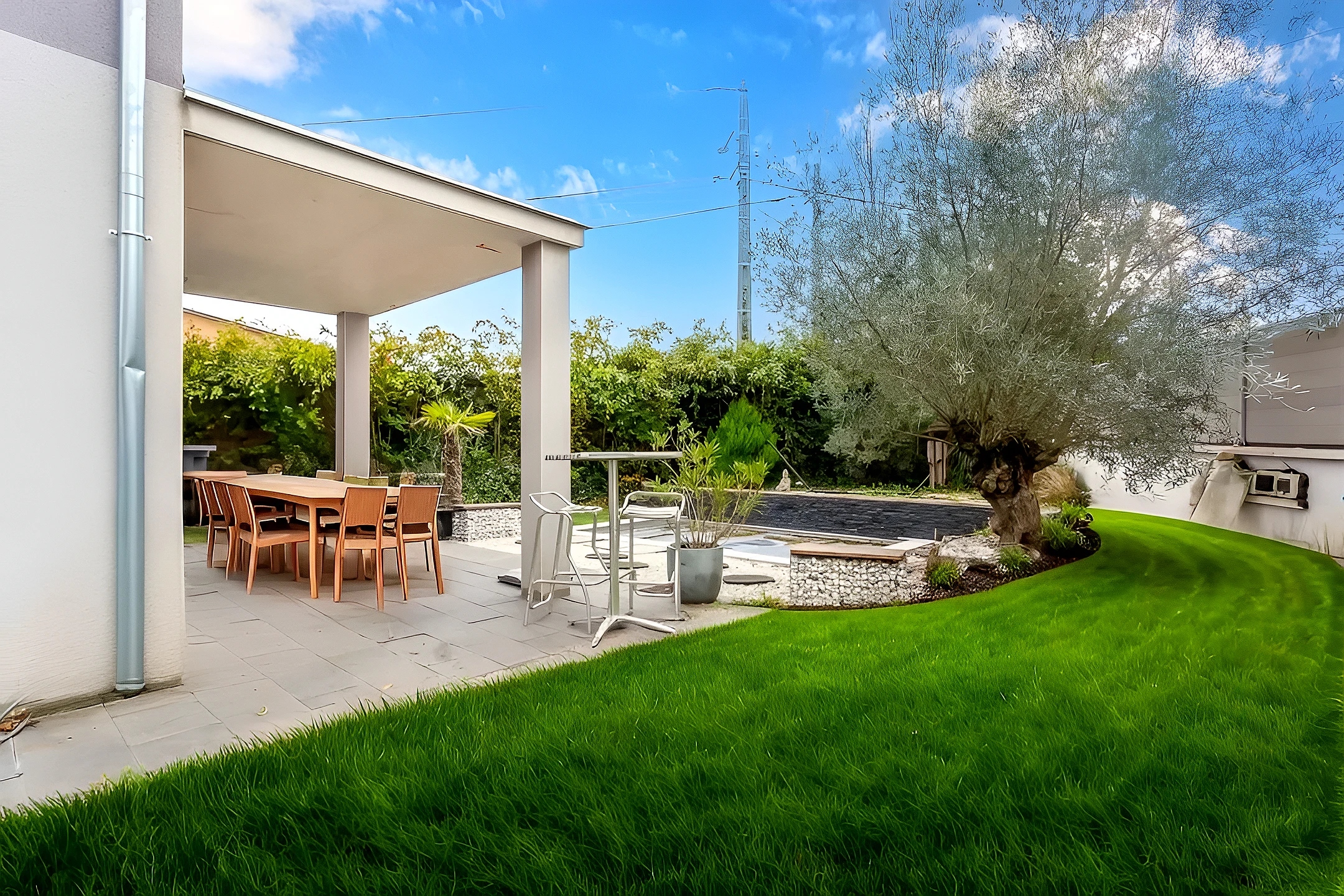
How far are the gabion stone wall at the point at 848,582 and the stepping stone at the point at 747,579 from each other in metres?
0.68

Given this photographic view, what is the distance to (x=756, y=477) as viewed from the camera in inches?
237

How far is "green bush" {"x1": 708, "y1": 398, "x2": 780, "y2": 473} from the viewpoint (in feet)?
41.3

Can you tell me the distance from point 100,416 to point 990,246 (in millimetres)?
5757

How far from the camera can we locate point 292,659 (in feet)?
11.8

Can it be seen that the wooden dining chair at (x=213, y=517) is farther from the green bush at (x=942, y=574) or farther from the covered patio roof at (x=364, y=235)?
the green bush at (x=942, y=574)

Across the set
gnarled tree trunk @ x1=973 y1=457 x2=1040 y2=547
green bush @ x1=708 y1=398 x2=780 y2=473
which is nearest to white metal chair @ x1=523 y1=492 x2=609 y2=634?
gnarled tree trunk @ x1=973 y1=457 x2=1040 y2=547

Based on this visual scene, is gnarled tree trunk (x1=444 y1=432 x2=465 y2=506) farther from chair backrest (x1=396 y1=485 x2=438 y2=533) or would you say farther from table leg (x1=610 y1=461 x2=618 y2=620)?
table leg (x1=610 y1=461 x2=618 y2=620)

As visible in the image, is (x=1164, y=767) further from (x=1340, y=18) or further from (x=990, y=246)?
(x=1340, y=18)

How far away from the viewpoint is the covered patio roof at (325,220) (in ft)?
12.4

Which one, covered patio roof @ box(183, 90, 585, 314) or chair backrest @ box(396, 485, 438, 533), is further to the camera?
chair backrest @ box(396, 485, 438, 533)

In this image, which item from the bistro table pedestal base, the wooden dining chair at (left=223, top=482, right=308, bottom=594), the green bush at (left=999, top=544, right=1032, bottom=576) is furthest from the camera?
the green bush at (left=999, top=544, right=1032, bottom=576)

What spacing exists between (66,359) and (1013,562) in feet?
20.4

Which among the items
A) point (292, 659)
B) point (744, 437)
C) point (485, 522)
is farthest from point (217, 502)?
point (744, 437)

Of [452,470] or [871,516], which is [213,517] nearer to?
[452,470]
